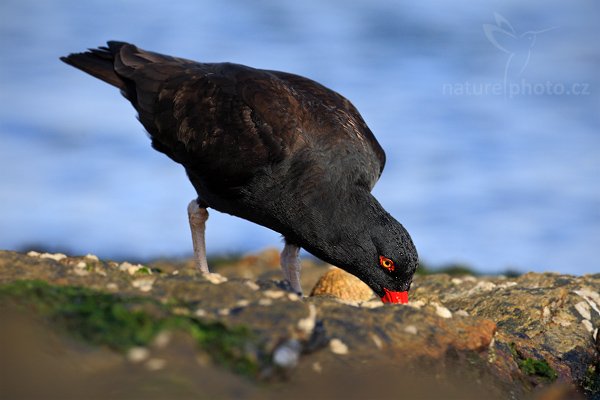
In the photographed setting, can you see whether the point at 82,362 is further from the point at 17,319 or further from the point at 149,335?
the point at 17,319

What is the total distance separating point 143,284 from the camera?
236 inches

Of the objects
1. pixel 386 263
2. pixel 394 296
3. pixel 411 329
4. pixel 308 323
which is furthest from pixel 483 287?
pixel 308 323

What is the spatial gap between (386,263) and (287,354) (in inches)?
126

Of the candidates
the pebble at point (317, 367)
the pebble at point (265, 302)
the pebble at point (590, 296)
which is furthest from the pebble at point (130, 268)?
the pebble at point (590, 296)

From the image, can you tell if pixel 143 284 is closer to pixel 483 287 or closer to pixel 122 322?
pixel 122 322

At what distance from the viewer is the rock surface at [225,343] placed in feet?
15.3

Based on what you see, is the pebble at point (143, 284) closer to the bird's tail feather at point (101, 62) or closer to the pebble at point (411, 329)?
the pebble at point (411, 329)

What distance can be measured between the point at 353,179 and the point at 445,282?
127 inches

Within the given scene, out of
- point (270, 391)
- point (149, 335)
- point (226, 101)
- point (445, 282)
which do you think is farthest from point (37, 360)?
point (445, 282)

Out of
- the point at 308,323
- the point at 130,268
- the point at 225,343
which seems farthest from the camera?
the point at 130,268

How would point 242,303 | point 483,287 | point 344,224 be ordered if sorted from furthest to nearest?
point 483,287 < point 344,224 < point 242,303

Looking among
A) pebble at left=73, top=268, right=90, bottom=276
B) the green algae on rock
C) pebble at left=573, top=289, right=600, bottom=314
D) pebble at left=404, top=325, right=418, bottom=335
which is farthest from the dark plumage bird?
the green algae on rock

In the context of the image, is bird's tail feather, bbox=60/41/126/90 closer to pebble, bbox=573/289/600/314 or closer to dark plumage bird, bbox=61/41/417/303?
dark plumage bird, bbox=61/41/417/303

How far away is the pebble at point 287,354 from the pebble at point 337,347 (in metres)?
0.31
